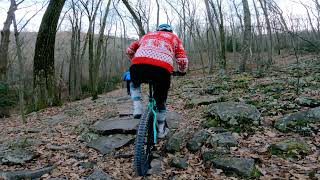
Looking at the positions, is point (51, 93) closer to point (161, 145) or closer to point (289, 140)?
point (161, 145)

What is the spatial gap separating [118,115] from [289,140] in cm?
432

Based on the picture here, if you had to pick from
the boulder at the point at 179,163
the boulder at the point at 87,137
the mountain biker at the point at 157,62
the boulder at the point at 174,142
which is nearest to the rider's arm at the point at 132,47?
the mountain biker at the point at 157,62

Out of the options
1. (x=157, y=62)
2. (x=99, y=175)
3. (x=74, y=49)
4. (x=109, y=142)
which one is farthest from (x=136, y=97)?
(x=74, y=49)

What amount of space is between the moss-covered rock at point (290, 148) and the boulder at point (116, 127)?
268 cm

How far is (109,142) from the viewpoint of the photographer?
224 inches

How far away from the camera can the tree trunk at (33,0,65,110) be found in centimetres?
1041

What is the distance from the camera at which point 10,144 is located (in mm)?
5852

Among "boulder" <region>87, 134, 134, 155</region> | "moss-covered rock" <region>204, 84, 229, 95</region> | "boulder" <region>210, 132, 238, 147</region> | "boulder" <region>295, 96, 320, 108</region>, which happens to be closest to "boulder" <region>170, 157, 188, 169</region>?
"boulder" <region>210, 132, 238, 147</region>

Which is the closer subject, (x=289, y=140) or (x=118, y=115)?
(x=289, y=140)

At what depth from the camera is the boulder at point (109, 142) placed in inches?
215

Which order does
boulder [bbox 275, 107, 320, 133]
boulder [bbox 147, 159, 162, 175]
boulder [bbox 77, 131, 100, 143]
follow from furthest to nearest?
1. boulder [bbox 77, 131, 100, 143]
2. boulder [bbox 275, 107, 320, 133]
3. boulder [bbox 147, 159, 162, 175]

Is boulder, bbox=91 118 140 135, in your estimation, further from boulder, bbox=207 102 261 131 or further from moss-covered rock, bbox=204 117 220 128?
boulder, bbox=207 102 261 131

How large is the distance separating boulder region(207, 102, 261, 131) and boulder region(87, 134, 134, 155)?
71.6 inches

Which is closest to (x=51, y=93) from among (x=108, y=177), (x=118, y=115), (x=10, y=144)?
(x=118, y=115)
